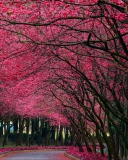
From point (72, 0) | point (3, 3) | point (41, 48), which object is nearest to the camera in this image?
point (72, 0)

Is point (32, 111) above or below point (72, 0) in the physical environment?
above

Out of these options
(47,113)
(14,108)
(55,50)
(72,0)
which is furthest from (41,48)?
(47,113)

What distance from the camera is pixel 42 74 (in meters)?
21.7

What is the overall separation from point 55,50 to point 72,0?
27.2ft

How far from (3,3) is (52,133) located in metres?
70.4

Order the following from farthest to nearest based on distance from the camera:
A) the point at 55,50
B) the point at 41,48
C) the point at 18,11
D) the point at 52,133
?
the point at 52,133
the point at 55,50
the point at 41,48
the point at 18,11

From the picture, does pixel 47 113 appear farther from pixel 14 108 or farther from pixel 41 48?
pixel 41 48

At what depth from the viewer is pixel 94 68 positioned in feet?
63.1

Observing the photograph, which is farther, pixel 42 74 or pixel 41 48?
pixel 42 74

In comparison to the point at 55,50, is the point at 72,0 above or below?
below

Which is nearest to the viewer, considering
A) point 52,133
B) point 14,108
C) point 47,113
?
point 14,108

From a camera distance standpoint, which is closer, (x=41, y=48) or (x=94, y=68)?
(x=41, y=48)

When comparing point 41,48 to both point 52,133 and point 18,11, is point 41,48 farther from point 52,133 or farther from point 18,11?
point 52,133

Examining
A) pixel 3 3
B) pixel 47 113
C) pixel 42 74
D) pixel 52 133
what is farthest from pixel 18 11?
pixel 52 133
